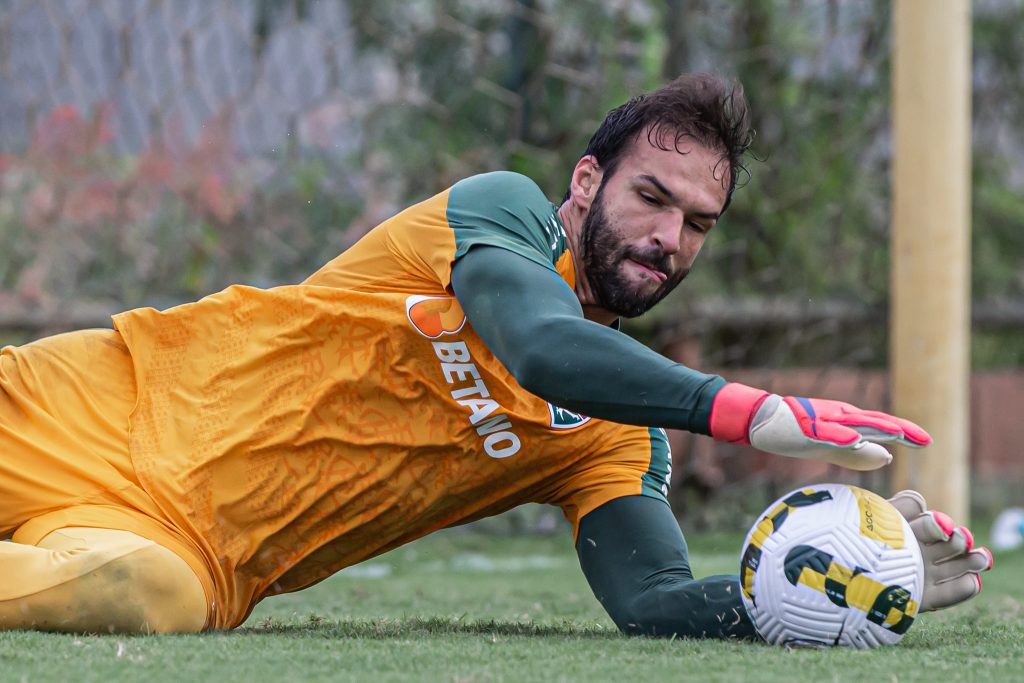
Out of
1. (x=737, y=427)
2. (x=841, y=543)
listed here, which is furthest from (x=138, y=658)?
(x=841, y=543)

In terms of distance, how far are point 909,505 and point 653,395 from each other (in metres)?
0.59

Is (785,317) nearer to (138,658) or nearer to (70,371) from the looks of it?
(70,371)

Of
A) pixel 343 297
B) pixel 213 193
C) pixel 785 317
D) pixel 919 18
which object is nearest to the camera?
pixel 343 297

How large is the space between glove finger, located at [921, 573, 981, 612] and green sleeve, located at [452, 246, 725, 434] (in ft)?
1.78

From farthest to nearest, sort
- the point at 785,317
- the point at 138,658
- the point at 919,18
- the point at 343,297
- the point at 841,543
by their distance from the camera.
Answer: the point at 785,317, the point at 919,18, the point at 343,297, the point at 841,543, the point at 138,658

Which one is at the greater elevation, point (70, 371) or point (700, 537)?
point (70, 371)

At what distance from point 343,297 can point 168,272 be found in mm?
2713

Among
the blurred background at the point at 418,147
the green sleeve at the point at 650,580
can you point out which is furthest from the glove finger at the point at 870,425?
the blurred background at the point at 418,147

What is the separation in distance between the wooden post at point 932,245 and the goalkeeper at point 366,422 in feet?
6.47

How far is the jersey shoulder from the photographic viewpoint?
2.34 metres

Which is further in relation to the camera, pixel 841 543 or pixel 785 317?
pixel 785 317

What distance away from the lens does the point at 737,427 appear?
199 cm

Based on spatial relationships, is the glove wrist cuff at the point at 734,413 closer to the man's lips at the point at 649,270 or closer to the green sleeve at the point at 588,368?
the green sleeve at the point at 588,368

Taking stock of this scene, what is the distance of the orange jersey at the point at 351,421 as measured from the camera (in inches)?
98.3
